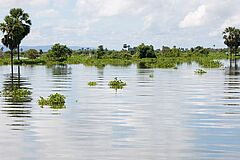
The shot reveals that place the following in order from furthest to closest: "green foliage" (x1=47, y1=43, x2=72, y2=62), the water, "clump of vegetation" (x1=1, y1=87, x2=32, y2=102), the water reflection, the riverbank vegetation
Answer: "green foliage" (x1=47, y1=43, x2=72, y2=62), the riverbank vegetation, "clump of vegetation" (x1=1, y1=87, x2=32, y2=102), the water reflection, the water

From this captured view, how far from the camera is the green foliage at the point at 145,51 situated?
521ft

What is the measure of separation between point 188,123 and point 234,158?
25.0 ft

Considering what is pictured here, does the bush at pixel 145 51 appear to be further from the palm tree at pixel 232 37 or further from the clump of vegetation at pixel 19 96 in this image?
the clump of vegetation at pixel 19 96

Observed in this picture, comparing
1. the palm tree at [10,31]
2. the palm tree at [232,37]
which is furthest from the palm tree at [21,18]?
the palm tree at [232,37]

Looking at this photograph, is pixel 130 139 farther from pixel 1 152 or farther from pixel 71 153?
pixel 1 152

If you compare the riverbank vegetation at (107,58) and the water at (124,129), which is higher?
the riverbank vegetation at (107,58)

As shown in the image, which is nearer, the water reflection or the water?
the water

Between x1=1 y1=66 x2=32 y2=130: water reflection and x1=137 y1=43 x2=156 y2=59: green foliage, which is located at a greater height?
x1=137 y1=43 x2=156 y2=59: green foliage

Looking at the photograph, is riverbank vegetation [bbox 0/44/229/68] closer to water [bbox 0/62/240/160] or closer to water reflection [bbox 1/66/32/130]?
water reflection [bbox 1/66/32/130]

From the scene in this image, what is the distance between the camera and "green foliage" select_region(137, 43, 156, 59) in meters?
159

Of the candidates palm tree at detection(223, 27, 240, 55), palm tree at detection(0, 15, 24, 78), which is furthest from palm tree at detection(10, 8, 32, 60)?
palm tree at detection(223, 27, 240, 55)

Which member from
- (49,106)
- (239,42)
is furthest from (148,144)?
(239,42)

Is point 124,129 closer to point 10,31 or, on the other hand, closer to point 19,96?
point 19,96

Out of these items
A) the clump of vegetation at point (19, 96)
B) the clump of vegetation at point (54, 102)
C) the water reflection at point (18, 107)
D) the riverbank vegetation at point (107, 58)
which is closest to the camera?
the water reflection at point (18, 107)
